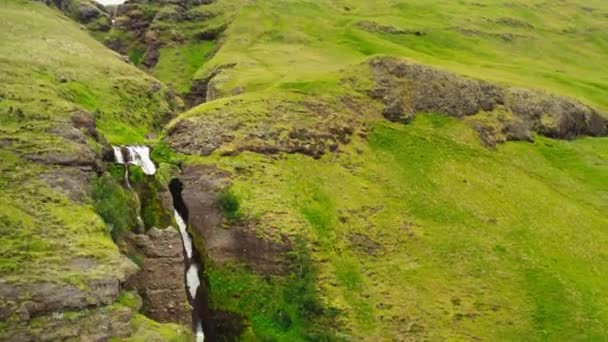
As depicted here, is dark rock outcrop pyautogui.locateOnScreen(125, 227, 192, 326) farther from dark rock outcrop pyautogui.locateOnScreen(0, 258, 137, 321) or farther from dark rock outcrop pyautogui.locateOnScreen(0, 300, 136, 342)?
dark rock outcrop pyautogui.locateOnScreen(0, 300, 136, 342)

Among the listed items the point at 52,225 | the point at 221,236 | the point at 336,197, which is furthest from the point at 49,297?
the point at 336,197

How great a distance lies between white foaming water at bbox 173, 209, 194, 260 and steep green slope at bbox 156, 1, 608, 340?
2.39 metres

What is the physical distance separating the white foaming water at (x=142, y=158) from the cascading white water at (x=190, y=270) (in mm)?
5508

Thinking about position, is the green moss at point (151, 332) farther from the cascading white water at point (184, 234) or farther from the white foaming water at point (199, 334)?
the cascading white water at point (184, 234)

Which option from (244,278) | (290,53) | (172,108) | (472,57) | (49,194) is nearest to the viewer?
(49,194)

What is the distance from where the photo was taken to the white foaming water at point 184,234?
58.2m

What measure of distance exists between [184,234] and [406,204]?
22.0 m

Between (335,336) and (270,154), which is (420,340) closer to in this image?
(335,336)

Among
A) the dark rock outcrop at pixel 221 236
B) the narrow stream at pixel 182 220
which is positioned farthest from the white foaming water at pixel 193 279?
the dark rock outcrop at pixel 221 236

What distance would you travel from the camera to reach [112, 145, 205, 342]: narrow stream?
54469mm

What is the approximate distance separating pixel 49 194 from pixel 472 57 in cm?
10754

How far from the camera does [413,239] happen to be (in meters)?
61.6

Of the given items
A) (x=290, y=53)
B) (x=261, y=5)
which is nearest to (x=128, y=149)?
(x=290, y=53)

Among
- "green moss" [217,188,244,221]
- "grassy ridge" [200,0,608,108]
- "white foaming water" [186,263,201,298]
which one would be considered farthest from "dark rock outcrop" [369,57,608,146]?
"white foaming water" [186,263,201,298]
